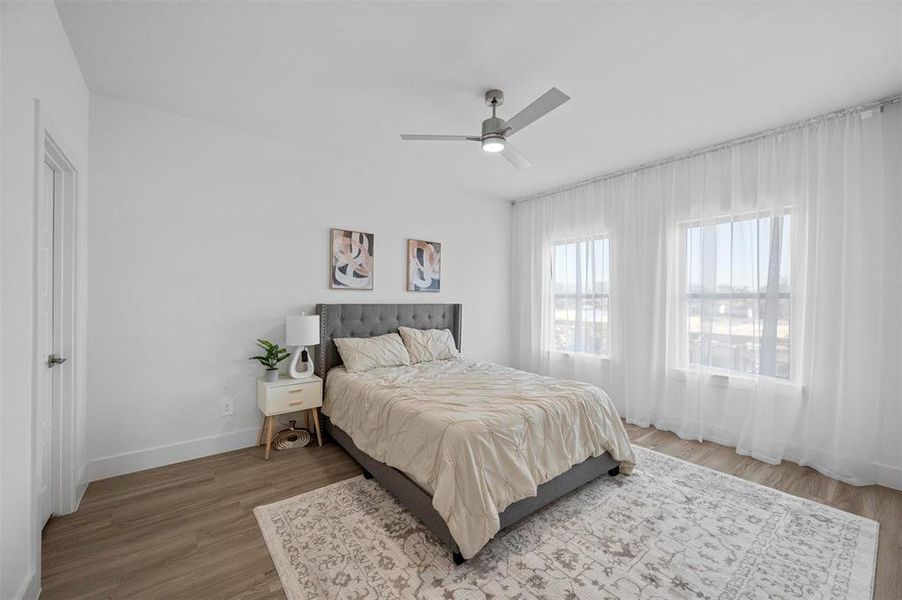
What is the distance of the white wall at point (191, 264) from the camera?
9.01 feet

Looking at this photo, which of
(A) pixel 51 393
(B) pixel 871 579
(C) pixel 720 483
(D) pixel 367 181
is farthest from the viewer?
(D) pixel 367 181

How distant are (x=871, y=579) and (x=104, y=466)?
4.75 meters

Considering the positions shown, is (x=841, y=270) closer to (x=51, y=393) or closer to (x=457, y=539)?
(x=457, y=539)

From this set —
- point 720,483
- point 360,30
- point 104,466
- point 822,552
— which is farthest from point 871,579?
point 104,466

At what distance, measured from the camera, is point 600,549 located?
6.50 feet

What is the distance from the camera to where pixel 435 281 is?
15.3 ft

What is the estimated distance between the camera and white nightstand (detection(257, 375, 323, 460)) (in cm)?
311

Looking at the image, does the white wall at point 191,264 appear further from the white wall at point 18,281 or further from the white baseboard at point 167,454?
the white wall at point 18,281

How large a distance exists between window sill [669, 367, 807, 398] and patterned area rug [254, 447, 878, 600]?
98 cm

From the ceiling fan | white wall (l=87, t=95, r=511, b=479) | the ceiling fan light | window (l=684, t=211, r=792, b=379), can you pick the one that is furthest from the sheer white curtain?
white wall (l=87, t=95, r=511, b=479)

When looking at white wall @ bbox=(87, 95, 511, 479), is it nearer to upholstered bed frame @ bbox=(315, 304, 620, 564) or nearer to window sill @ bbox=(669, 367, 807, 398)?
upholstered bed frame @ bbox=(315, 304, 620, 564)

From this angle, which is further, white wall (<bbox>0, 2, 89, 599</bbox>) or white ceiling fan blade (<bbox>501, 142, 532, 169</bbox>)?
white ceiling fan blade (<bbox>501, 142, 532, 169</bbox>)

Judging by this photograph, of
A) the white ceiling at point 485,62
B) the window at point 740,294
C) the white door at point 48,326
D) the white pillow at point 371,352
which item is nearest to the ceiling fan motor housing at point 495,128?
the white ceiling at point 485,62

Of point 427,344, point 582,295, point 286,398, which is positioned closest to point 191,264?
point 286,398
